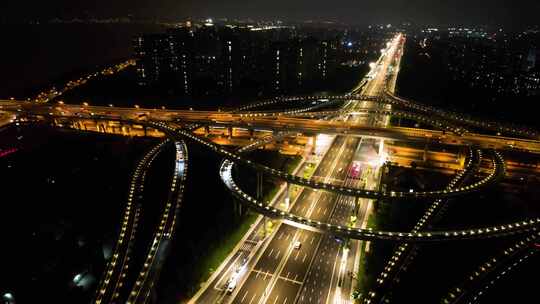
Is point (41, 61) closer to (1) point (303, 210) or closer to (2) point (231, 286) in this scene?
Answer: (1) point (303, 210)

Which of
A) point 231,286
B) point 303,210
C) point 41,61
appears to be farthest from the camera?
point 41,61

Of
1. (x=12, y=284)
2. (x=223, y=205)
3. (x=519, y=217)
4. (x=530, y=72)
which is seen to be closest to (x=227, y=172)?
(x=223, y=205)

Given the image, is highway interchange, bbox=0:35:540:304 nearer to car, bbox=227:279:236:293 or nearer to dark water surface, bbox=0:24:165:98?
car, bbox=227:279:236:293

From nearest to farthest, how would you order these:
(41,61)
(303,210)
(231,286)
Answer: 1. (231,286)
2. (303,210)
3. (41,61)

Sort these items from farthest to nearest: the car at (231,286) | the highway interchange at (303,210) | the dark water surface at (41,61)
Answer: the dark water surface at (41,61)
the highway interchange at (303,210)
the car at (231,286)

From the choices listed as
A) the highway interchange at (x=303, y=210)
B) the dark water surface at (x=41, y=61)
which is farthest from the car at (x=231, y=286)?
the dark water surface at (x=41, y=61)

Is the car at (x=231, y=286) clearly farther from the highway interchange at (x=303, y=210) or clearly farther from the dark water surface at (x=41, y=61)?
the dark water surface at (x=41, y=61)

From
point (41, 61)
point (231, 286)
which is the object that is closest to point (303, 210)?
point (231, 286)

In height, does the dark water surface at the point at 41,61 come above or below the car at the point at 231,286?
above
